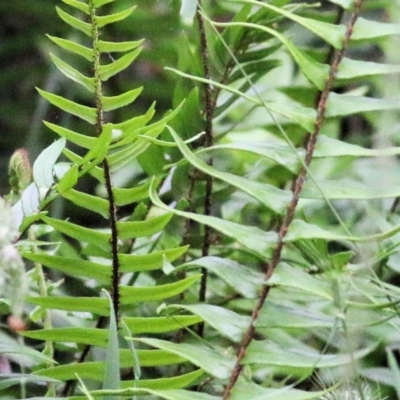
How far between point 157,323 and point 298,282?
0.09m

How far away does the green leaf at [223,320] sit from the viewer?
458mm

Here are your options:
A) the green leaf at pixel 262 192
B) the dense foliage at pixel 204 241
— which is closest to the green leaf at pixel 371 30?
the dense foliage at pixel 204 241

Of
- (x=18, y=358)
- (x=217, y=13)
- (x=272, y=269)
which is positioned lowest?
(x=18, y=358)

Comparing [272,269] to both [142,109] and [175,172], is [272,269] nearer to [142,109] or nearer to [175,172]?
[175,172]

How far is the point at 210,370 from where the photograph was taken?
1.45 feet

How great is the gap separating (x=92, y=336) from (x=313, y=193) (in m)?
0.18

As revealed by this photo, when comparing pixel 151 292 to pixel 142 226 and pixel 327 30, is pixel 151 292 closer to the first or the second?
pixel 142 226

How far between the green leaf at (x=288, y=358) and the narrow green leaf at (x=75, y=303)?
0.10m

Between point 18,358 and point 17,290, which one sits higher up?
point 17,290

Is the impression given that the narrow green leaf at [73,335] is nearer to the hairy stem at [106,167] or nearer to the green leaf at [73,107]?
the hairy stem at [106,167]

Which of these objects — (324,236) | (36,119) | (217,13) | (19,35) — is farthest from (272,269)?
(19,35)

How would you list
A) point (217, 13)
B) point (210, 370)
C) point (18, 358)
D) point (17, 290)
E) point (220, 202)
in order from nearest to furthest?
point (17, 290) → point (210, 370) → point (18, 358) → point (220, 202) → point (217, 13)

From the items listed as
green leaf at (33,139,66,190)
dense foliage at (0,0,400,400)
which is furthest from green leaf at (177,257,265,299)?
green leaf at (33,139,66,190)

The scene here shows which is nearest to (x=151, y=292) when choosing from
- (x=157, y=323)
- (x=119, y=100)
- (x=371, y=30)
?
(x=157, y=323)
